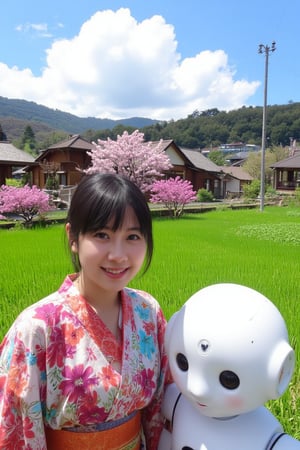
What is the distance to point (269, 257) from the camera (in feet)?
24.3

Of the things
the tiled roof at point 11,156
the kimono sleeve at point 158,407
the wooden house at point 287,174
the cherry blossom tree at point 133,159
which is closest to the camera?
the kimono sleeve at point 158,407

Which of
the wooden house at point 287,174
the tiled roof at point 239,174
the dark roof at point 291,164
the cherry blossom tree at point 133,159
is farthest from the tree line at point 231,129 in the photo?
the cherry blossom tree at point 133,159

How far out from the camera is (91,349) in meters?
1.29

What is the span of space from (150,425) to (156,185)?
55.4 ft

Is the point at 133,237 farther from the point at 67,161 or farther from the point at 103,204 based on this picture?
the point at 67,161

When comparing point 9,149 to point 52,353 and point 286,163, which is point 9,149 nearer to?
point 52,353

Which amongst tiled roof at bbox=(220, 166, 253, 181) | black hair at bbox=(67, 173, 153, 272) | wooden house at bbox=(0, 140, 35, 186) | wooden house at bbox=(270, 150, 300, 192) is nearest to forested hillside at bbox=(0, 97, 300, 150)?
tiled roof at bbox=(220, 166, 253, 181)

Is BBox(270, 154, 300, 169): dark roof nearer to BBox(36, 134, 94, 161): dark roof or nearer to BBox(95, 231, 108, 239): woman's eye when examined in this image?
BBox(36, 134, 94, 161): dark roof

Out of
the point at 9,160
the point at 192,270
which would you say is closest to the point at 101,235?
the point at 192,270

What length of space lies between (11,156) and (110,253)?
751 inches

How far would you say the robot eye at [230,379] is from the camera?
118cm

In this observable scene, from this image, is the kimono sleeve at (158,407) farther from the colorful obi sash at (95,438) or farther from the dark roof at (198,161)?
the dark roof at (198,161)

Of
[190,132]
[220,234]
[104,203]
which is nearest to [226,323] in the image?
[104,203]

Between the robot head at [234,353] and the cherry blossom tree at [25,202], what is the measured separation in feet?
41.6
